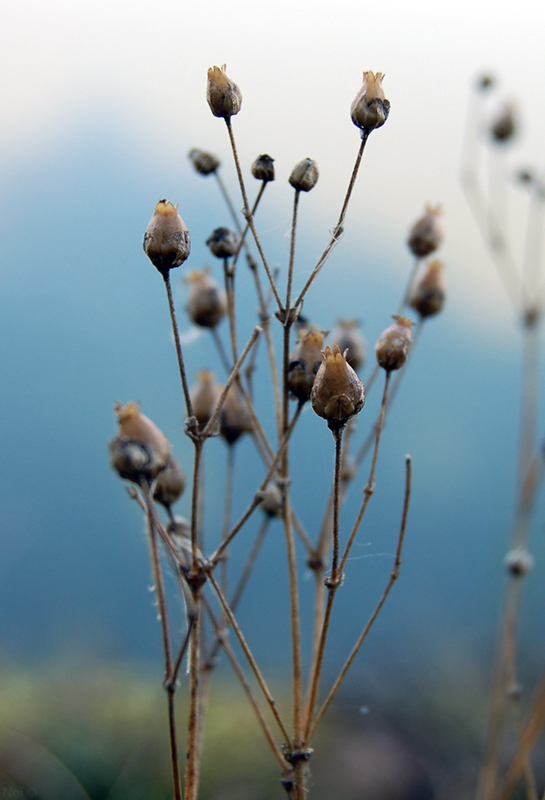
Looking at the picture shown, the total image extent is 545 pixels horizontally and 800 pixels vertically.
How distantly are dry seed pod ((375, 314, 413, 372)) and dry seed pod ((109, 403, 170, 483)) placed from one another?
16 cm

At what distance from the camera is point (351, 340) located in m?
0.51

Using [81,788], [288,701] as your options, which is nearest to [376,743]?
[288,701]

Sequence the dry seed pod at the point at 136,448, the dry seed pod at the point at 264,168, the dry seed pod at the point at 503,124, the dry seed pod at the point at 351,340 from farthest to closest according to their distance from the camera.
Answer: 1. the dry seed pod at the point at 503,124
2. the dry seed pod at the point at 351,340
3. the dry seed pod at the point at 264,168
4. the dry seed pod at the point at 136,448

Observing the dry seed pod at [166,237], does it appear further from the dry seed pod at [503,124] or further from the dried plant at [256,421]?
the dry seed pod at [503,124]

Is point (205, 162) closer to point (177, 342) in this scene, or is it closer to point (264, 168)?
point (264, 168)

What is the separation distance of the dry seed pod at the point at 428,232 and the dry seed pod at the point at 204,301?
174 millimetres

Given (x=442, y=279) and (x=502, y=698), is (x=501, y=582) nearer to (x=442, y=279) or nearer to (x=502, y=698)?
(x=502, y=698)

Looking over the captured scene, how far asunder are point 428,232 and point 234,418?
0.76ft

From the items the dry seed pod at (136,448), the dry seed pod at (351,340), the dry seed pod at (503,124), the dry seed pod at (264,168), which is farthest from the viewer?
the dry seed pod at (503,124)

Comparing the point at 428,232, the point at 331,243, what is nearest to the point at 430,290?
the point at 428,232

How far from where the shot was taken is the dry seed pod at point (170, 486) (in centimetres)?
39

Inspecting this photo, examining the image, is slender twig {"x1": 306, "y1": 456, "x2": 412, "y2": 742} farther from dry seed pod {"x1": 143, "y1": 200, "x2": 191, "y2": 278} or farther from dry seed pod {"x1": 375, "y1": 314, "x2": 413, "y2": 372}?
dry seed pod {"x1": 143, "y1": 200, "x2": 191, "y2": 278}

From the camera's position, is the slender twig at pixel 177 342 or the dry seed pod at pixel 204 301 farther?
the dry seed pod at pixel 204 301

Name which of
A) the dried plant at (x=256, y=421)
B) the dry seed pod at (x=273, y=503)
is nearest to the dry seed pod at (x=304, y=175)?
the dried plant at (x=256, y=421)
